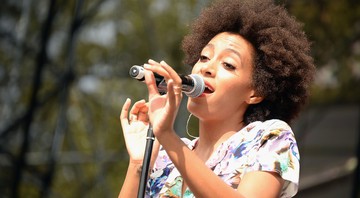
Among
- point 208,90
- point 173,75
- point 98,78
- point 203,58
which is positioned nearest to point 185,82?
point 173,75

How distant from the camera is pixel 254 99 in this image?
8.41ft

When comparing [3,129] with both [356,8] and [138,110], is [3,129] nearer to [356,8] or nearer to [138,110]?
[356,8]

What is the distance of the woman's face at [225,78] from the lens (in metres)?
2.44

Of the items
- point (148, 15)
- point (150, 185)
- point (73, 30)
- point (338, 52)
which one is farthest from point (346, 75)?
point (150, 185)

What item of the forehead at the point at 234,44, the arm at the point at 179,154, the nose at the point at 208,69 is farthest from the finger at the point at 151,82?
the forehead at the point at 234,44

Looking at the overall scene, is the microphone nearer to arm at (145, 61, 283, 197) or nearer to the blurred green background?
arm at (145, 61, 283, 197)

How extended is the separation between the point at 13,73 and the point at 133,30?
1.47m

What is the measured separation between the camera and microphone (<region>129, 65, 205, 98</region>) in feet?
7.39

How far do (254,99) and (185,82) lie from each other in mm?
369

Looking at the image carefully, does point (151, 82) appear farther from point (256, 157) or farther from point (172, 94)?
point (256, 157)

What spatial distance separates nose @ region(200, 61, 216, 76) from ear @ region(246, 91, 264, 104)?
161 mm

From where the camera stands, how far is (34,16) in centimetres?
791

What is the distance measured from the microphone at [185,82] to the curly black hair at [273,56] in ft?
0.86

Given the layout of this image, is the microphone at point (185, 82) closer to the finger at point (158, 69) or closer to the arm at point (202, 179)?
the finger at point (158, 69)
